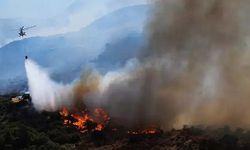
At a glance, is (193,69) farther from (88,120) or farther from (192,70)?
(88,120)

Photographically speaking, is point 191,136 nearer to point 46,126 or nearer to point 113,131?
point 113,131

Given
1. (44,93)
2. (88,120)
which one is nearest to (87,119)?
(88,120)

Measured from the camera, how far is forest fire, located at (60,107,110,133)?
5829 centimetres

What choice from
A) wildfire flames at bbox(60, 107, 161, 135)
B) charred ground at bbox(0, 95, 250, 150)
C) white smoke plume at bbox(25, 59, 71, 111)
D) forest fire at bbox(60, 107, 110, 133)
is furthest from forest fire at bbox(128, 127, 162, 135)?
white smoke plume at bbox(25, 59, 71, 111)

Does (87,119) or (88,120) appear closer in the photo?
(88,120)

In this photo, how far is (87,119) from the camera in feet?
202

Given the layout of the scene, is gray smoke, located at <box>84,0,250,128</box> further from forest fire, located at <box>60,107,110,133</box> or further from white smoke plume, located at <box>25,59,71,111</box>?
white smoke plume, located at <box>25,59,71,111</box>

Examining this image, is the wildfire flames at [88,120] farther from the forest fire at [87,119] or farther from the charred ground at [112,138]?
the charred ground at [112,138]

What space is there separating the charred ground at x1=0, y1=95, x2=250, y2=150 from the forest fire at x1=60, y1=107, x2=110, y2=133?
0.50m

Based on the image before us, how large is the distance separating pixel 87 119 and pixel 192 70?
1441 cm

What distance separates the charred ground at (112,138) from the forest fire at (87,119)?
496 mm

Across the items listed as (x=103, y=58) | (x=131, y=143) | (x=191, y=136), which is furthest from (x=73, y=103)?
(x=103, y=58)

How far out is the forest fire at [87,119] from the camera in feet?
191

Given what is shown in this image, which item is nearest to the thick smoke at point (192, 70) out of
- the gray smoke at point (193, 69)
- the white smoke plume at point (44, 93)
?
the gray smoke at point (193, 69)
